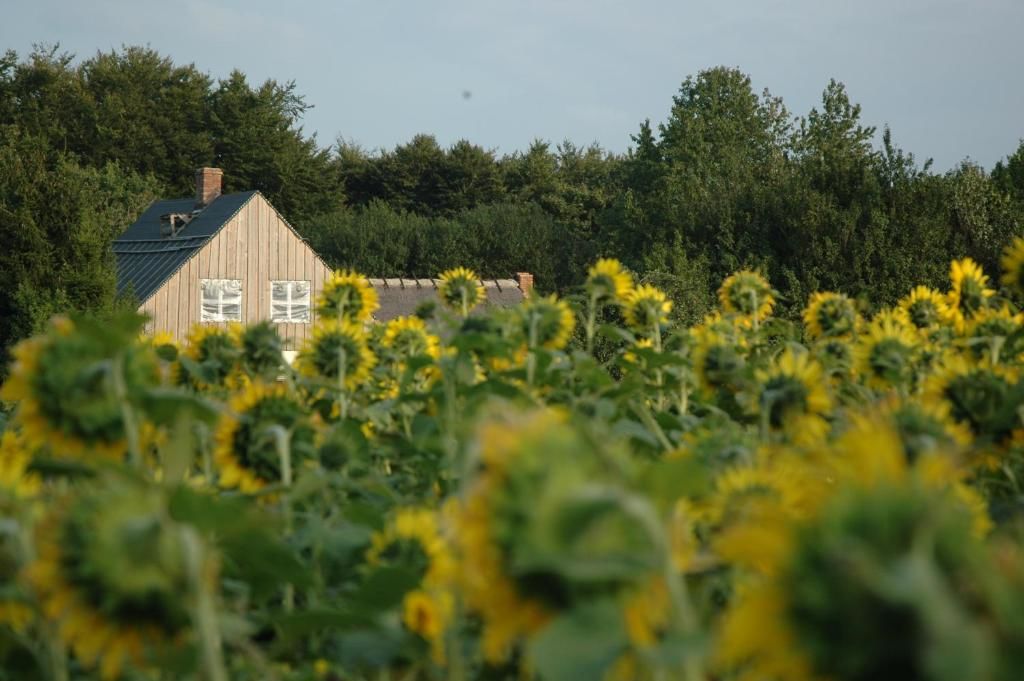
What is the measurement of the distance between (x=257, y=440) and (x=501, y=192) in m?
42.7

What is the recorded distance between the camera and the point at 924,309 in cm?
329

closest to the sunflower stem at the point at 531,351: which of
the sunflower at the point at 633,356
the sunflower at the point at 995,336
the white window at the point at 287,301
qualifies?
the sunflower at the point at 633,356

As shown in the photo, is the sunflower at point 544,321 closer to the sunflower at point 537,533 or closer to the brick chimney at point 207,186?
the sunflower at point 537,533

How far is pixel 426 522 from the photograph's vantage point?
4.00 ft

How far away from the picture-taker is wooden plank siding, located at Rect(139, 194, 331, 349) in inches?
1076

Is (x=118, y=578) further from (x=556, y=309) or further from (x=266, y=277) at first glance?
(x=266, y=277)

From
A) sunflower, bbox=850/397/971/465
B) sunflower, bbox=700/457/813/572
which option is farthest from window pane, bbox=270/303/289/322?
sunflower, bbox=700/457/813/572

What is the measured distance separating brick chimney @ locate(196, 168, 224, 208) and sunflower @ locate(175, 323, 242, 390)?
28.8 metres

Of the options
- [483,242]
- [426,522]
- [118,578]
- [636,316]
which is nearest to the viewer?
[118,578]

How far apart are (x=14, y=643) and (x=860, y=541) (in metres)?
0.76

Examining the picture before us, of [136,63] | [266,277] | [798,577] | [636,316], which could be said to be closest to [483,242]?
[266,277]

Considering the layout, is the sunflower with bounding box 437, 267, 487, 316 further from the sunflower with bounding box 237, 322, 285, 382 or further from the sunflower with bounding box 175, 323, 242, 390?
the sunflower with bounding box 237, 322, 285, 382

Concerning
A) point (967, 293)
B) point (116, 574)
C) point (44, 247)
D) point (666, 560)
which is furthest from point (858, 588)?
point (44, 247)

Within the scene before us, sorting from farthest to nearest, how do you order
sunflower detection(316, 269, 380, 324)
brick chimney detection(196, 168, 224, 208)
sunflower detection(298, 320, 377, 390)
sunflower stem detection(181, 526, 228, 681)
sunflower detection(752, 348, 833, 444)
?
1. brick chimney detection(196, 168, 224, 208)
2. sunflower detection(316, 269, 380, 324)
3. sunflower detection(298, 320, 377, 390)
4. sunflower detection(752, 348, 833, 444)
5. sunflower stem detection(181, 526, 228, 681)
